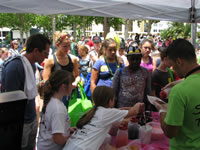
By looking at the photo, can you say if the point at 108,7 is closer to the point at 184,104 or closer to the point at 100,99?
the point at 100,99

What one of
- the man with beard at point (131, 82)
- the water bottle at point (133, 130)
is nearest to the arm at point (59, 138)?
the water bottle at point (133, 130)

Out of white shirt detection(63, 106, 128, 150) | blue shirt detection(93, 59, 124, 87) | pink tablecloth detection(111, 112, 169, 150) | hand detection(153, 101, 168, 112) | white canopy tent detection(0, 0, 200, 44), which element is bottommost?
pink tablecloth detection(111, 112, 169, 150)

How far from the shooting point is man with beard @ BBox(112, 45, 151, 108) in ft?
8.13

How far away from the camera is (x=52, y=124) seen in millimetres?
1697

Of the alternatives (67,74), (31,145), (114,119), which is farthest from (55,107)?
(31,145)

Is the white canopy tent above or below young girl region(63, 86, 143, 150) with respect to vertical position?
above

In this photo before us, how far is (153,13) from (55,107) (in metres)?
3.07

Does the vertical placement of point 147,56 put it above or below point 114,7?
below

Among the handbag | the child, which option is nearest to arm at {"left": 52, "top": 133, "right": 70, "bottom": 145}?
the handbag

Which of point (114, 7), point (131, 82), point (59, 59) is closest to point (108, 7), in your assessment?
point (114, 7)

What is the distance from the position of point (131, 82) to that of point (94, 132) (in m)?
0.99

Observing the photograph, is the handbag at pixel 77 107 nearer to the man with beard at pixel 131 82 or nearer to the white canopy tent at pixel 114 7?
the man with beard at pixel 131 82

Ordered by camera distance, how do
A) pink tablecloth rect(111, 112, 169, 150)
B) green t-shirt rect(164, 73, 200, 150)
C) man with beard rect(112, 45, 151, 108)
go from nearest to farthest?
1. green t-shirt rect(164, 73, 200, 150)
2. pink tablecloth rect(111, 112, 169, 150)
3. man with beard rect(112, 45, 151, 108)

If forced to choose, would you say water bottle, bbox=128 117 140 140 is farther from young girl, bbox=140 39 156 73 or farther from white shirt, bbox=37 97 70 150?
young girl, bbox=140 39 156 73
